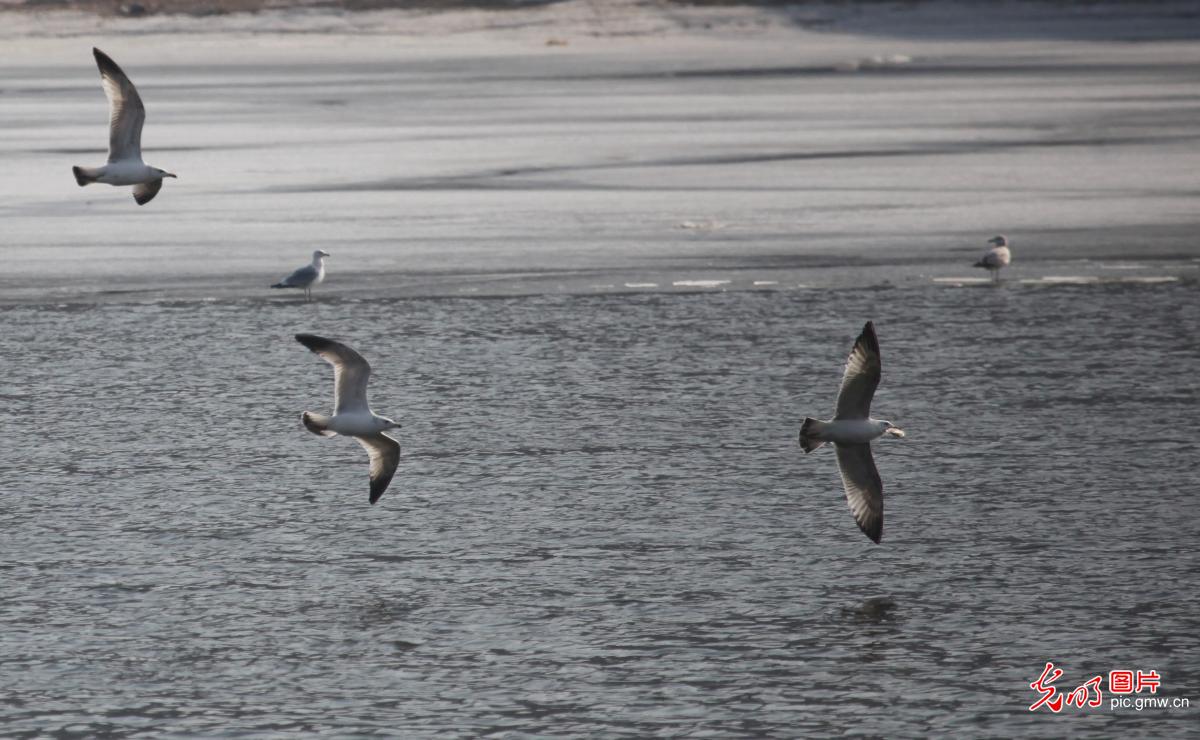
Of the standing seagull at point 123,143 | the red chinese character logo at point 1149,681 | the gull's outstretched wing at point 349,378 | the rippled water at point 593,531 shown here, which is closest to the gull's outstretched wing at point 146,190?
the standing seagull at point 123,143

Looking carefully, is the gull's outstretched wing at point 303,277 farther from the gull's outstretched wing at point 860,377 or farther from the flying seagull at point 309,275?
the gull's outstretched wing at point 860,377

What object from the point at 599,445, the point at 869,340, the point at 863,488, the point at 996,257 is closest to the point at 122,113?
the point at 599,445

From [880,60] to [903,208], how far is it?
37170 mm

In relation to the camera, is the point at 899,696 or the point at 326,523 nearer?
the point at 899,696

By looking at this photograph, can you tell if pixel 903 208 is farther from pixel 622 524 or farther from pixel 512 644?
pixel 512 644

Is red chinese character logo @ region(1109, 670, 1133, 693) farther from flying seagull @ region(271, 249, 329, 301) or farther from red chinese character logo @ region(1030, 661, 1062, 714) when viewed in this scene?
flying seagull @ region(271, 249, 329, 301)

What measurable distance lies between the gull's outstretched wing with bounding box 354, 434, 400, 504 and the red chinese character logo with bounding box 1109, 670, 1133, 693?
437 cm

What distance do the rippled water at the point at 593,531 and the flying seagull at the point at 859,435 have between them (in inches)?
13.9

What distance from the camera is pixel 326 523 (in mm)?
12359

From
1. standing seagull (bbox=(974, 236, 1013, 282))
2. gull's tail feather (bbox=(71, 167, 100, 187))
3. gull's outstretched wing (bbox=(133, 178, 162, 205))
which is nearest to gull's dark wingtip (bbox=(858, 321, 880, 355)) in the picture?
gull's tail feather (bbox=(71, 167, 100, 187))

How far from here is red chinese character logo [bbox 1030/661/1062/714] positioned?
9.12m

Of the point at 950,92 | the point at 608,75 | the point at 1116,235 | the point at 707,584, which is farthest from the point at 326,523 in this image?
the point at 608,75

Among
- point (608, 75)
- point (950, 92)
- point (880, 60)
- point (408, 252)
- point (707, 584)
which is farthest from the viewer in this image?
point (880, 60)

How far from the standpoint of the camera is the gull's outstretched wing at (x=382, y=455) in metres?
12.0
